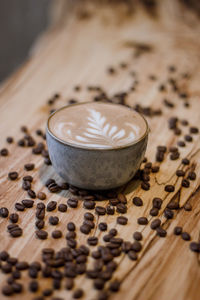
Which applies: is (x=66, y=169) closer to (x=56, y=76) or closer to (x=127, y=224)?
(x=127, y=224)

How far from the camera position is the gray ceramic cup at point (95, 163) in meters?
1.20

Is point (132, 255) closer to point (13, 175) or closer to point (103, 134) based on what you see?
point (103, 134)

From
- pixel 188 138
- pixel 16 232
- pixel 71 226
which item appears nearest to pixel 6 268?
pixel 16 232

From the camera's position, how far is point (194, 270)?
103 cm

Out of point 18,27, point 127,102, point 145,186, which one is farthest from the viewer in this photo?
point 18,27

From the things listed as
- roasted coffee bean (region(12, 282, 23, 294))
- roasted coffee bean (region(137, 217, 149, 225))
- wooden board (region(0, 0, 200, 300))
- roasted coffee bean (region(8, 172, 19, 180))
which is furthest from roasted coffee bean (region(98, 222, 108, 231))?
roasted coffee bean (region(8, 172, 19, 180))

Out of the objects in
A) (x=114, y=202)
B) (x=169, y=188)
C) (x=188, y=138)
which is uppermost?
(x=114, y=202)

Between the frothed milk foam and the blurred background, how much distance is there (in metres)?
2.71

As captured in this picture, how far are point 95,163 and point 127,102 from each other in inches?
38.1

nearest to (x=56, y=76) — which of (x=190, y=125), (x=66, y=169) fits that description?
(x=190, y=125)

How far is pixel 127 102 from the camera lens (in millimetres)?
2100

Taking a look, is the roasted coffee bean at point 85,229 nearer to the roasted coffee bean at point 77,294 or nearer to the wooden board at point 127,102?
the wooden board at point 127,102

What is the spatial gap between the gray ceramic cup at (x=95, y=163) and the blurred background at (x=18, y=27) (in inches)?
115

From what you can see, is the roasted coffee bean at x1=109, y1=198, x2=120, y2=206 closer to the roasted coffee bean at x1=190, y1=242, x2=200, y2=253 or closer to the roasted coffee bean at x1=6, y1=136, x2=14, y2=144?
the roasted coffee bean at x1=190, y1=242, x2=200, y2=253
